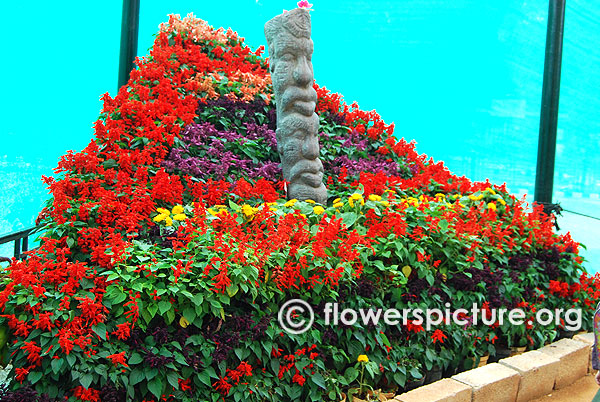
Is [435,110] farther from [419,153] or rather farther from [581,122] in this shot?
[581,122]

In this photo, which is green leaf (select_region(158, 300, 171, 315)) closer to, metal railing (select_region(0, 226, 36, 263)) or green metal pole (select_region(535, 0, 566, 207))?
metal railing (select_region(0, 226, 36, 263))

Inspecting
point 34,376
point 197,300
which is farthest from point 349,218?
point 34,376

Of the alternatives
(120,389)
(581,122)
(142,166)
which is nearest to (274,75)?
(142,166)

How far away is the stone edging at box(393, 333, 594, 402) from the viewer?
3.01m

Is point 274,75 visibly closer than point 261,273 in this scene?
No

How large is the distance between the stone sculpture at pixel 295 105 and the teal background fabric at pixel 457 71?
1.72m

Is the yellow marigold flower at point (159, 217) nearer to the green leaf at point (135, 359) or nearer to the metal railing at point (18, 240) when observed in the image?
the green leaf at point (135, 359)

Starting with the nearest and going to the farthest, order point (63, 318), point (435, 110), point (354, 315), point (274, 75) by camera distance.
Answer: point (63, 318) < point (354, 315) < point (274, 75) < point (435, 110)

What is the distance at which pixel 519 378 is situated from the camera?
3.36 meters

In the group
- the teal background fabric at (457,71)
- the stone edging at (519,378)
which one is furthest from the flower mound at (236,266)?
the teal background fabric at (457,71)

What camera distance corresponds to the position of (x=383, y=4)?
238 inches

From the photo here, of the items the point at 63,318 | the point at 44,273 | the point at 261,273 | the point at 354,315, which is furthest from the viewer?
the point at 354,315

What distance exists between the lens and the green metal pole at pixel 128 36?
18.2 ft

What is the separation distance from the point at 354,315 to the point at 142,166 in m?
1.74
